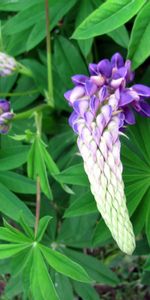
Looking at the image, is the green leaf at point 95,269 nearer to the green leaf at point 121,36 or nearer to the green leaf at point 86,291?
the green leaf at point 86,291

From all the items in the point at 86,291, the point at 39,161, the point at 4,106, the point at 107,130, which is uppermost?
the point at 4,106

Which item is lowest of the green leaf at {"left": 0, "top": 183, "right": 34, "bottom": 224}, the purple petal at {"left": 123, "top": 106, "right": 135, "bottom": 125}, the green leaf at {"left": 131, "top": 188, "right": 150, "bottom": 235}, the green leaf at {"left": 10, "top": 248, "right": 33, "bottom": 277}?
the green leaf at {"left": 131, "top": 188, "right": 150, "bottom": 235}

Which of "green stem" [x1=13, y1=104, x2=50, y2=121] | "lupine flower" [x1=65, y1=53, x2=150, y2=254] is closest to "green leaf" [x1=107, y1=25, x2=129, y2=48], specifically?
"green stem" [x1=13, y1=104, x2=50, y2=121]

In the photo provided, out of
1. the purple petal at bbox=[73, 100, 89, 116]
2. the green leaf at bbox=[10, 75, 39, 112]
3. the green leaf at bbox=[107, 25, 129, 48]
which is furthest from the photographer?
the green leaf at bbox=[10, 75, 39, 112]

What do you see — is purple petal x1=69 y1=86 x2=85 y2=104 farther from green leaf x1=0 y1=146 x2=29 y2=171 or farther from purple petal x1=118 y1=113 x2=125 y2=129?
green leaf x1=0 y1=146 x2=29 y2=171

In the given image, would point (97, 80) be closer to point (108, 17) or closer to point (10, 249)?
point (108, 17)

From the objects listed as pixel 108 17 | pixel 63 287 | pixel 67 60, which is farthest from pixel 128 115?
pixel 63 287

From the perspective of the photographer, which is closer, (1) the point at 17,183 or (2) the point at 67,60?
(1) the point at 17,183
